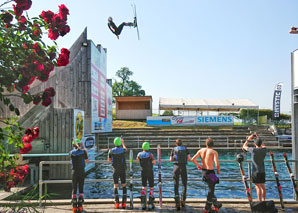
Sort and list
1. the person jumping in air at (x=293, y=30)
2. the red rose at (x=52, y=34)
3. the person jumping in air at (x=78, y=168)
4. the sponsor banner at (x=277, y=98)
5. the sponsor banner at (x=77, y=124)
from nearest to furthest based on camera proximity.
→ 1. the red rose at (x=52, y=34)
2. the person jumping in air at (x=78, y=168)
3. the person jumping in air at (x=293, y=30)
4. the sponsor banner at (x=77, y=124)
5. the sponsor banner at (x=277, y=98)

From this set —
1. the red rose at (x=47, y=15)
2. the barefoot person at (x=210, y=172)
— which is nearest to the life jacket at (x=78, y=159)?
the barefoot person at (x=210, y=172)

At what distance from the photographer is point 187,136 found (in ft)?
89.7

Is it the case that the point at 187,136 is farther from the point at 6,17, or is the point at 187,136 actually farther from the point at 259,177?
the point at 6,17

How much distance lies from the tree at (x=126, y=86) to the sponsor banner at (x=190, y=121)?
3825cm

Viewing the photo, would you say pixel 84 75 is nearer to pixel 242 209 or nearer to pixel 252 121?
pixel 242 209

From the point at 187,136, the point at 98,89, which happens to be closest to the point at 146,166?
the point at 98,89

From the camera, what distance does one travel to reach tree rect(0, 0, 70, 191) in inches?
94.3

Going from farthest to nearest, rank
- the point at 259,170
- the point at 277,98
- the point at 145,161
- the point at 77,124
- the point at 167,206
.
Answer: the point at 277,98 < the point at 77,124 < the point at 145,161 < the point at 167,206 < the point at 259,170

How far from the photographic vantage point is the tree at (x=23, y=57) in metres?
2.40

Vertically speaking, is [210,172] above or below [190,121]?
above

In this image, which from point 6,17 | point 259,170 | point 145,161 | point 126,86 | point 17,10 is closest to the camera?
point 17,10

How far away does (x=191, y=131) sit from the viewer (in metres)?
29.8

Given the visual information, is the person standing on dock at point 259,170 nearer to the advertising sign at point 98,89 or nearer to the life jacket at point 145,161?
the life jacket at point 145,161

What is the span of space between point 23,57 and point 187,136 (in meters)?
25.7
